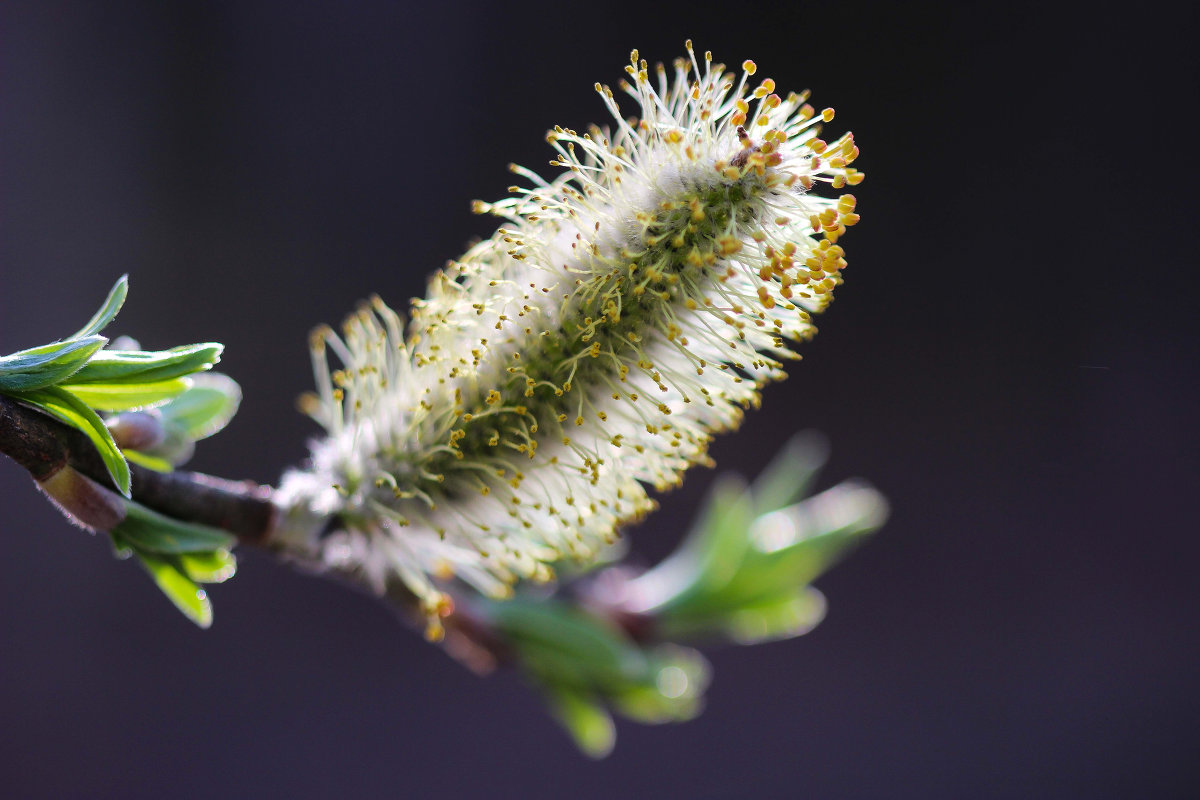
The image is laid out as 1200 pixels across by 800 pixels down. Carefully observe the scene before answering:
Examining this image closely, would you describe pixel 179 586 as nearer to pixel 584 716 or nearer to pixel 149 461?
pixel 149 461

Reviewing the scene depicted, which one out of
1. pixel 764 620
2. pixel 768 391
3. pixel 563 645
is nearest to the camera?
pixel 563 645

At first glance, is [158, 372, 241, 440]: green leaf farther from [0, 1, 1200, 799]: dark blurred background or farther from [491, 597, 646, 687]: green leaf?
[0, 1, 1200, 799]: dark blurred background

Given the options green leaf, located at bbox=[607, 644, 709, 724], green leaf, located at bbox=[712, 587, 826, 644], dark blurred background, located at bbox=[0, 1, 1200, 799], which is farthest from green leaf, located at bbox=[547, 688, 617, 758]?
dark blurred background, located at bbox=[0, 1, 1200, 799]

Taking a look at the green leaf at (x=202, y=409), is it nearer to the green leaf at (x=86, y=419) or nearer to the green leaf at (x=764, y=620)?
the green leaf at (x=86, y=419)

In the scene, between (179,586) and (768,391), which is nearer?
(179,586)

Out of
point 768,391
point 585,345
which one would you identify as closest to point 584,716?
point 585,345

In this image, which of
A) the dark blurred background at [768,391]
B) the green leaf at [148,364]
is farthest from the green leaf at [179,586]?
the dark blurred background at [768,391]

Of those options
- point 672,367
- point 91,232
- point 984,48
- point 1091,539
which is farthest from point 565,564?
point 1091,539
